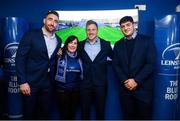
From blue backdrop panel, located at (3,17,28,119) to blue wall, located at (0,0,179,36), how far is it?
409mm

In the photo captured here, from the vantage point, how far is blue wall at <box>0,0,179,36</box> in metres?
3.50

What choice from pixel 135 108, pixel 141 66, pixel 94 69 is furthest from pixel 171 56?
pixel 94 69

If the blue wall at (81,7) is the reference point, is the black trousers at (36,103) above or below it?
below

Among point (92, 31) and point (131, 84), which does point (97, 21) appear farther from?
point (131, 84)

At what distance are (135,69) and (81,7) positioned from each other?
139 centimetres

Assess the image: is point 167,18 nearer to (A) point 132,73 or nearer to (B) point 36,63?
(A) point 132,73

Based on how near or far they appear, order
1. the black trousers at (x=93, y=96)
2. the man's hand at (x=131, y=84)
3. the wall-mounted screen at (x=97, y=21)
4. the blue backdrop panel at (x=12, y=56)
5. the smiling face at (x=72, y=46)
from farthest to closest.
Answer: the wall-mounted screen at (x=97, y=21), the blue backdrop panel at (x=12, y=56), the black trousers at (x=93, y=96), the smiling face at (x=72, y=46), the man's hand at (x=131, y=84)

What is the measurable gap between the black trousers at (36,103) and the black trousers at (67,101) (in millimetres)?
194

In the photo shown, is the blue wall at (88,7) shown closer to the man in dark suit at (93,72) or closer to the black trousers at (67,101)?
the man in dark suit at (93,72)

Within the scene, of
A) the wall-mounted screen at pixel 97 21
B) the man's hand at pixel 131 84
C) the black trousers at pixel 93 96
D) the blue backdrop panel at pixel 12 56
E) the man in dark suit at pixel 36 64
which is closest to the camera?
the man in dark suit at pixel 36 64

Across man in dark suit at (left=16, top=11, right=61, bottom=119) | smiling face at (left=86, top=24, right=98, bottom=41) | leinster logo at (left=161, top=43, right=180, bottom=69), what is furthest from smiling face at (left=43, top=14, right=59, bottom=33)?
leinster logo at (left=161, top=43, right=180, bottom=69)

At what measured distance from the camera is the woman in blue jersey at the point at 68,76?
9.75 ft

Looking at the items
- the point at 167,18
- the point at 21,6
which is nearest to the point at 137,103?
the point at 167,18

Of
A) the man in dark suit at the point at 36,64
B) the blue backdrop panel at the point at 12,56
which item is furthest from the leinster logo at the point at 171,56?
the blue backdrop panel at the point at 12,56
